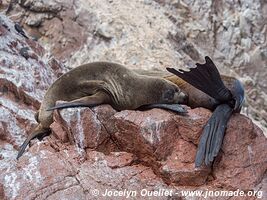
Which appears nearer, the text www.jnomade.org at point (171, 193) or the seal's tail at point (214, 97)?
the text www.jnomade.org at point (171, 193)

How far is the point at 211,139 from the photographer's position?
4555 mm

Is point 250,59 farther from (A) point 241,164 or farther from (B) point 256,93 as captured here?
(A) point 241,164

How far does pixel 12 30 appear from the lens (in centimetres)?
811

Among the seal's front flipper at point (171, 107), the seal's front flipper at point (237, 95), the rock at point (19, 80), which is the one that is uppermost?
the seal's front flipper at point (237, 95)

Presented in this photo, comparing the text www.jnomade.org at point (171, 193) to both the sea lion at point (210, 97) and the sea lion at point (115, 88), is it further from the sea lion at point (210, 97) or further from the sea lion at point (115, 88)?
the sea lion at point (115, 88)

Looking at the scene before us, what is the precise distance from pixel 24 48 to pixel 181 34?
4.10 metres

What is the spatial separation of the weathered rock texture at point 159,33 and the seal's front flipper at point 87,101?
4600 mm

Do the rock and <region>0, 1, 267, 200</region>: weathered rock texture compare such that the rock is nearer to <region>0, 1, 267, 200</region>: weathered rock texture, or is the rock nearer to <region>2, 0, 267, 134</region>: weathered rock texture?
<region>0, 1, 267, 200</region>: weathered rock texture

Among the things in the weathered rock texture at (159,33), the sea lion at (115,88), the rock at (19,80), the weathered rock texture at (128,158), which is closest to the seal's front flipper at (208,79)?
the weathered rock texture at (128,158)

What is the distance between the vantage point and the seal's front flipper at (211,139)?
4.44 meters

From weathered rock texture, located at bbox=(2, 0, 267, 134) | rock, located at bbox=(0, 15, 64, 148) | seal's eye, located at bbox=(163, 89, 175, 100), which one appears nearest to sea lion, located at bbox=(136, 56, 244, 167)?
seal's eye, located at bbox=(163, 89, 175, 100)

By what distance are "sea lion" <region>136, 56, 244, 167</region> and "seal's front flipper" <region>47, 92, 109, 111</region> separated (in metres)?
0.70

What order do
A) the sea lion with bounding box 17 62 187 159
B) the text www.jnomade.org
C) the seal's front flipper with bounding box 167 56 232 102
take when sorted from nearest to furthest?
the text www.jnomade.org → the seal's front flipper with bounding box 167 56 232 102 → the sea lion with bounding box 17 62 187 159

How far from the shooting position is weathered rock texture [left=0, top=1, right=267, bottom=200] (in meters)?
4.37
